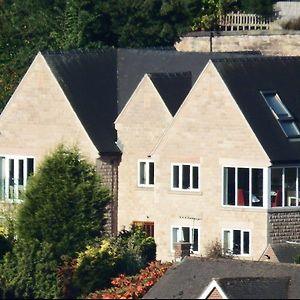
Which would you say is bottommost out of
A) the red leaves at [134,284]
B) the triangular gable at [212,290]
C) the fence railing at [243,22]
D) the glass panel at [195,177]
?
the triangular gable at [212,290]

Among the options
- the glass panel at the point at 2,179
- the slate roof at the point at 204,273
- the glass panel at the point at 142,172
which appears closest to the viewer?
the slate roof at the point at 204,273

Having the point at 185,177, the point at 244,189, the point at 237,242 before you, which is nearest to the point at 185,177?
the point at 185,177

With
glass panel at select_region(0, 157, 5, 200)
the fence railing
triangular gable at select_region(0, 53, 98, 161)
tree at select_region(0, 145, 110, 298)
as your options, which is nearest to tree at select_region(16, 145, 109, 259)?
tree at select_region(0, 145, 110, 298)

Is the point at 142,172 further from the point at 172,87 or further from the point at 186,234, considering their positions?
the point at 186,234

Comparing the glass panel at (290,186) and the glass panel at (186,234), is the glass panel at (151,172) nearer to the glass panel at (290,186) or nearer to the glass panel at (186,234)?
the glass panel at (186,234)

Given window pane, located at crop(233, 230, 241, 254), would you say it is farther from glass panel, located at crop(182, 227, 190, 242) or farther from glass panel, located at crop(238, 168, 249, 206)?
glass panel, located at crop(182, 227, 190, 242)

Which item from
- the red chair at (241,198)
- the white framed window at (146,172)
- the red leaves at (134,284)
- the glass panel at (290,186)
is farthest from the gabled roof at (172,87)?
the red leaves at (134,284)

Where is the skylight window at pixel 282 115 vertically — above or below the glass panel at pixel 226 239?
above

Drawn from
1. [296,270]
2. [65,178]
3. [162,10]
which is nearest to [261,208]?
[65,178]
